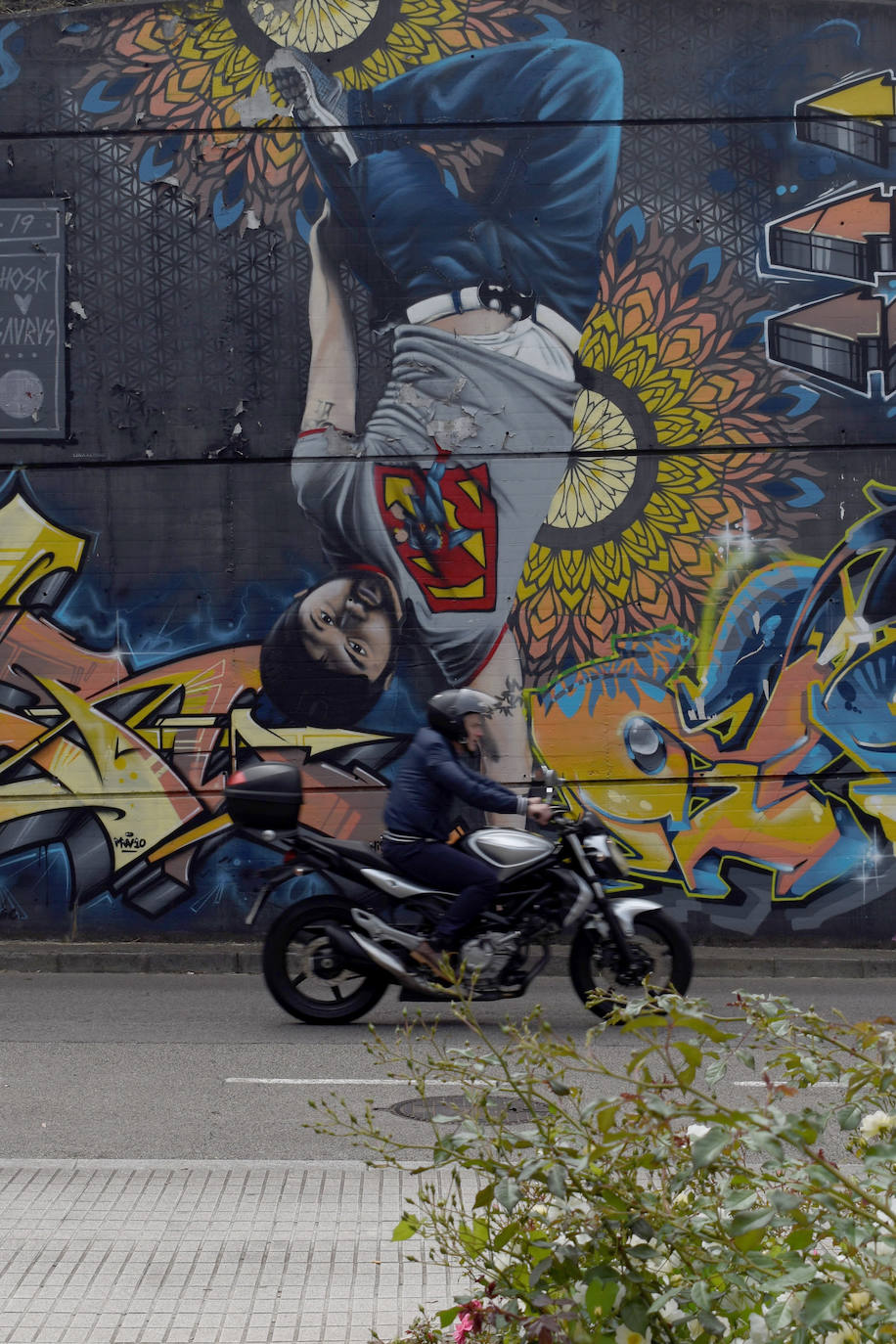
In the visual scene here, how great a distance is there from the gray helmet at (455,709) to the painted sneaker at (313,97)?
19.1 ft

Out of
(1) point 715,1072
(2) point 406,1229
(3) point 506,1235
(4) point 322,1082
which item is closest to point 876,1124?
(1) point 715,1072

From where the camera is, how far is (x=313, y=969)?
835 cm

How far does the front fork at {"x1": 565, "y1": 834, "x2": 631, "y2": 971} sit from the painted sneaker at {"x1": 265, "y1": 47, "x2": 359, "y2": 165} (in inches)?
266

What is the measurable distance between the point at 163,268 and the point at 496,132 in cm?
302

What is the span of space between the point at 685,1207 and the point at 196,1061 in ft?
18.0

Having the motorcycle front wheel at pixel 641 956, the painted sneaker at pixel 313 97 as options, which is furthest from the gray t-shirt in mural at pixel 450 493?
the motorcycle front wheel at pixel 641 956

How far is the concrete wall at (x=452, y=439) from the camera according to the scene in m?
12.0

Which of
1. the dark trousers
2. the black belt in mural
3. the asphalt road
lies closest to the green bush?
the asphalt road

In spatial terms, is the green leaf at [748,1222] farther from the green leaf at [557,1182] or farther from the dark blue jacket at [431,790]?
the dark blue jacket at [431,790]

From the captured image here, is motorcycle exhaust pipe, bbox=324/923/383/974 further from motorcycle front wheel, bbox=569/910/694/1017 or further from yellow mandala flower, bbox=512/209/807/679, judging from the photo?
yellow mandala flower, bbox=512/209/807/679

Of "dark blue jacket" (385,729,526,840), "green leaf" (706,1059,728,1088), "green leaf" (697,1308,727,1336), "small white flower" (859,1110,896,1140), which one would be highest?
"green leaf" (706,1059,728,1088)

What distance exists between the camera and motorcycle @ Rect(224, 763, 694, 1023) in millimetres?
8188

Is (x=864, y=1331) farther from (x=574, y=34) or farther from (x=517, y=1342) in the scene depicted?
(x=574, y=34)

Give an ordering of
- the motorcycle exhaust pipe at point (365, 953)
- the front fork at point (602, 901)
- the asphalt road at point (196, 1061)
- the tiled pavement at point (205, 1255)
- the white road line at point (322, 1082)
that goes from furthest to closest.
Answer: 1. the front fork at point (602, 901)
2. the motorcycle exhaust pipe at point (365, 953)
3. the white road line at point (322, 1082)
4. the asphalt road at point (196, 1061)
5. the tiled pavement at point (205, 1255)
